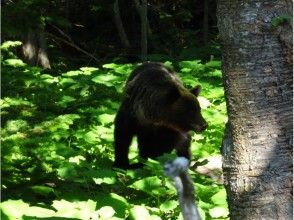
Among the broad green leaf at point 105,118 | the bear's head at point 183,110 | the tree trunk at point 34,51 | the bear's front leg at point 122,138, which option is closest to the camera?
the bear's front leg at point 122,138

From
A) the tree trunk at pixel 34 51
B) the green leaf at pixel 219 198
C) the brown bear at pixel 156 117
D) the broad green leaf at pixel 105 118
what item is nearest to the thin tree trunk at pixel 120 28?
the tree trunk at pixel 34 51

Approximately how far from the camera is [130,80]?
7336 millimetres

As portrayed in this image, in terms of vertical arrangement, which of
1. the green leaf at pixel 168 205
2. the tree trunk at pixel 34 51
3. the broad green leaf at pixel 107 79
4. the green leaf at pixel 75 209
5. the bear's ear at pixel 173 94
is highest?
the tree trunk at pixel 34 51

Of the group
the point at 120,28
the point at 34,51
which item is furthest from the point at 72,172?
the point at 120,28

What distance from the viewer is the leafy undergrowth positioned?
379cm

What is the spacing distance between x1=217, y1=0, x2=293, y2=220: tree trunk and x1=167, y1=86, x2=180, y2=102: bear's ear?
3.22m

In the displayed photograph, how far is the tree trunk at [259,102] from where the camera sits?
3160 mm

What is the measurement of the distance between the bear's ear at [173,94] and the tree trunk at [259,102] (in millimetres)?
3216

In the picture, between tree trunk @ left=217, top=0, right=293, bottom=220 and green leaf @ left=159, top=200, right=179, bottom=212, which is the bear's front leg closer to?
green leaf @ left=159, top=200, right=179, bottom=212

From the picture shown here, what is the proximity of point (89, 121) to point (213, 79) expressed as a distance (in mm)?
4068

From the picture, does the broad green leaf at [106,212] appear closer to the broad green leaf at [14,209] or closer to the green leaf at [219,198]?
the broad green leaf at [14,209]

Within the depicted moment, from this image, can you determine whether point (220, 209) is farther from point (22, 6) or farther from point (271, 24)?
point (22, 6)

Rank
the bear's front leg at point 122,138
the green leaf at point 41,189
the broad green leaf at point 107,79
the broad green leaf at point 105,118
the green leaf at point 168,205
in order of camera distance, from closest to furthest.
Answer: the green leaf at point 41,189, the green leaf at point 168,205, the bear's front leg at point 122,138, the broad green leaf at point 105,118, the broad green leaf at point 107,79

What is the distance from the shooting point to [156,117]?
6676 mm
